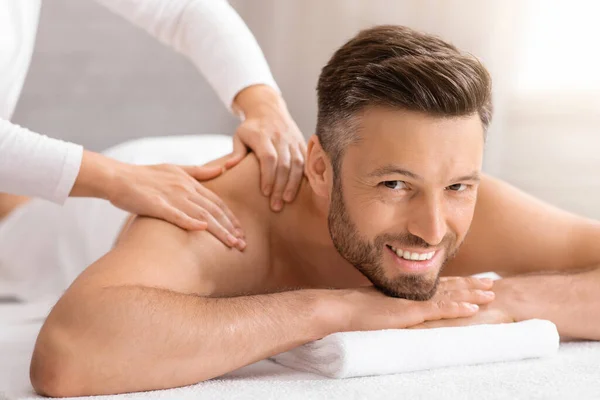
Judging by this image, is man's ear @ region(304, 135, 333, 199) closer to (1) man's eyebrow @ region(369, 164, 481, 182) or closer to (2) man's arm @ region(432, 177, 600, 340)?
(1) man's eyebrow @ region(369, 164, 481, 182)

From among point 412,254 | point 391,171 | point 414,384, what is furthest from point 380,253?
point 414,384

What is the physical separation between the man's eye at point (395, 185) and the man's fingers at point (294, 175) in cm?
32

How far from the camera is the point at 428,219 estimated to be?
1.56 meters

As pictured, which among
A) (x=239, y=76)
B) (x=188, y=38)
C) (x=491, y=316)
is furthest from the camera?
(x=188, y=38)

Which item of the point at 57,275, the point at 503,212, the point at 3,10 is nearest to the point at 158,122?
the point at 57,275

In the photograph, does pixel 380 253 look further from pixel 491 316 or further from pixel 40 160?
pixel 40 160

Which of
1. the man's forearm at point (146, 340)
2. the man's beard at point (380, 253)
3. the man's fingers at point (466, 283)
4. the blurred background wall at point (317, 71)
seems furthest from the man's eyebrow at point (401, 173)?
the blurred background wall at point (317, 71)

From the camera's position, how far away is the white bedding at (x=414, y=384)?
1.37m

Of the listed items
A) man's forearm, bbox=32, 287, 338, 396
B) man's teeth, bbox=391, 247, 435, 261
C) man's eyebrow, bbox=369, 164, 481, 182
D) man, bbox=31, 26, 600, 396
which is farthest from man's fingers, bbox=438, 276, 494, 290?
man's forearm, bbox=32, 287, 338, 396

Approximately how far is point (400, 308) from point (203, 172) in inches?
21.0

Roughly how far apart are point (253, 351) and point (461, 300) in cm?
43

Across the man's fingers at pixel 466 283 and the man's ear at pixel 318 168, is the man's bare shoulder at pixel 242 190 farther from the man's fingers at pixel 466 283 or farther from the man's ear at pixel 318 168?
the man's fingers at pixel 466 283

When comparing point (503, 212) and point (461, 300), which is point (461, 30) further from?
point (461, 300)

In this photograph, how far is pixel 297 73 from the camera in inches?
133
